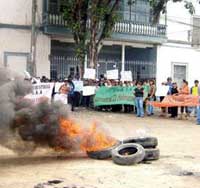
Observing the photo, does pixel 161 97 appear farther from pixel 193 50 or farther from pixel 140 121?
pixel 193 50

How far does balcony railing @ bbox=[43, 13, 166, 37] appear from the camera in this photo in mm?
26578

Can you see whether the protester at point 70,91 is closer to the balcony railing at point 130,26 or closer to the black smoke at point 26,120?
the balcony railing at point 130,26

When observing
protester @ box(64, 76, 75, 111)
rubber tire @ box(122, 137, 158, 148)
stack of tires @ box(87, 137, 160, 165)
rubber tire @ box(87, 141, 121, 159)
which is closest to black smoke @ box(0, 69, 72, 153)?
rubber tire @ box(87, 141, 121, 159)

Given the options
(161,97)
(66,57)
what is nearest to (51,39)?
(66,57)

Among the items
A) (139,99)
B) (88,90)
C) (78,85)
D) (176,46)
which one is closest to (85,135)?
(139,99)

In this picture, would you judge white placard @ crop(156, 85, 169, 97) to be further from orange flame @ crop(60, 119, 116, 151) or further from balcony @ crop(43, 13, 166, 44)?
orange flame @ crop(60, 119, 116, 151)

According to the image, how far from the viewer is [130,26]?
29.4 meters

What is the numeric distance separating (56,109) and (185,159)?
2991mm

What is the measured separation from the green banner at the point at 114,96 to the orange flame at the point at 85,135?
1152 centimetres

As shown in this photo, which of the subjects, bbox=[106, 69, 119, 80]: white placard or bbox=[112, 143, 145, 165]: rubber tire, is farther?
bbox=[106, 69, 119, 80]: white placard

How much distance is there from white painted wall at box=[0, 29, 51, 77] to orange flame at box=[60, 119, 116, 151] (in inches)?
599

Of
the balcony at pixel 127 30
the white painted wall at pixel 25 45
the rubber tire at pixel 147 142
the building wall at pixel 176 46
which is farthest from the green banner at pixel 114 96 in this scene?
the rubber tire at pixel 147 142

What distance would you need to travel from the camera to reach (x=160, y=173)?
942cm

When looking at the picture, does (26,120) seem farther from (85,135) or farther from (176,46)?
(176,46)
